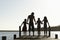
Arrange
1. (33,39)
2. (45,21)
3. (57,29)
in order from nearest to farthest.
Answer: (33,39), (45,21), (57,29)

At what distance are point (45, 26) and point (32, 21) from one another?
2.50 m

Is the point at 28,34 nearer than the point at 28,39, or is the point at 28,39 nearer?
the point at 28,39

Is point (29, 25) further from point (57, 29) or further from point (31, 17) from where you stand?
point (57, 29)

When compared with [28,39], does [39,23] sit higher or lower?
higher

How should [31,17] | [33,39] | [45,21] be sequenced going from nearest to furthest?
[33,39], [31,17], [45,21]

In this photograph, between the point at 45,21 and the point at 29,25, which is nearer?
the point at 29,25

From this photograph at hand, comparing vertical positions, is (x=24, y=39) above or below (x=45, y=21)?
below

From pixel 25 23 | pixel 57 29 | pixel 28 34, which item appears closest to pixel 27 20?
pixel 25 23

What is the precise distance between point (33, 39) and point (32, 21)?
2951 mm

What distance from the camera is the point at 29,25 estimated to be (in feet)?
68.9

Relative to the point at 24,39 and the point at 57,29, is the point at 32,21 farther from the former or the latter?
the point at 57,29

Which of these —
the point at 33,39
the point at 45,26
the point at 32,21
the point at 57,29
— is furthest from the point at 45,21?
the point at 57,29

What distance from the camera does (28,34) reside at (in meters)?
22.9

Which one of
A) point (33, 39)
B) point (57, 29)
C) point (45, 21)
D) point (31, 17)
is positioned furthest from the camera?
point (57, 29)
